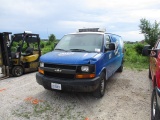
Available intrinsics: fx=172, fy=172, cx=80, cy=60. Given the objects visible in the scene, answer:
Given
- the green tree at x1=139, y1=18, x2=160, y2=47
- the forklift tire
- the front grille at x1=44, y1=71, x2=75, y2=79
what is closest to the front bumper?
the front grille at x1=44, y1=71, x2=75, y2=79

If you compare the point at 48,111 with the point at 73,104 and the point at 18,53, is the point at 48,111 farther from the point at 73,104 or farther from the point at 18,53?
the point at 18,53

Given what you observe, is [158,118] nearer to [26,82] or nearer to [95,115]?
[95,115]

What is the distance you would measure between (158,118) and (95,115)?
56.1 inches

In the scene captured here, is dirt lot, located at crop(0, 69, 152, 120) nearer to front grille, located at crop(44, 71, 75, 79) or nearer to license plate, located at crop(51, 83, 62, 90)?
license plate, located at crop(51, 83, 62, 90)

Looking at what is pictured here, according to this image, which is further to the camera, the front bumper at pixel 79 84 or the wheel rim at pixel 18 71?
the wheel rim at pixel 18 71

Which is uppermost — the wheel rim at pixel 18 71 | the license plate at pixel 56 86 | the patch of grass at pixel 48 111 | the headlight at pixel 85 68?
the headlight at pixel 85 68

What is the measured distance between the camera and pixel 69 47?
541cm

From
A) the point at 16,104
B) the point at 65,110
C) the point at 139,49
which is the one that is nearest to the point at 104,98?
the point at 65,110

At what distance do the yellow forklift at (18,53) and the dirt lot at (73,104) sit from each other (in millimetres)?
1609

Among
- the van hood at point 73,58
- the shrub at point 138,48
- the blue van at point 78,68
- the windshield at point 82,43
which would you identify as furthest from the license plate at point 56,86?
the shrub at point 138,48

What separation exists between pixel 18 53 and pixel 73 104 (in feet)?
14.7

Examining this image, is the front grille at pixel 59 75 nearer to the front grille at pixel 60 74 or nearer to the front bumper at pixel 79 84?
the front grille at pixel 60 74

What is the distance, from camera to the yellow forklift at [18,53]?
24.9ft

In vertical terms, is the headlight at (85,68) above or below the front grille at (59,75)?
above
